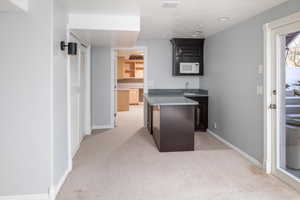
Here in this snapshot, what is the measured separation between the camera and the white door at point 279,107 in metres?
2.92

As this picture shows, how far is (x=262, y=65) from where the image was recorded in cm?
326

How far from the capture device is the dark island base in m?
4.02

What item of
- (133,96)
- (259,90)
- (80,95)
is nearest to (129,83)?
(133,96)

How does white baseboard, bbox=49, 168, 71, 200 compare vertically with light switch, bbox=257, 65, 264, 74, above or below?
below

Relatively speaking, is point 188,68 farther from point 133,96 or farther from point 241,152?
point 133,96

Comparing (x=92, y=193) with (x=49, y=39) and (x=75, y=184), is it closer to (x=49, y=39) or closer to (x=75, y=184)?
(x=75, y=184)

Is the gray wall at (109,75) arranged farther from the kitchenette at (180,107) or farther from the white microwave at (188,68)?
the white microwave at (188,68)

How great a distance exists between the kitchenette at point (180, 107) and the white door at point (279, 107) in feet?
4.24

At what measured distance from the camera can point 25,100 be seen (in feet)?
7.72

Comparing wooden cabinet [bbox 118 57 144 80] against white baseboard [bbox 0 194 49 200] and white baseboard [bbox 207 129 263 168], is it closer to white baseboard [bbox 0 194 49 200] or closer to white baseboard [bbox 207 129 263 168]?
white baseboard [bbox 207 129 263 168]

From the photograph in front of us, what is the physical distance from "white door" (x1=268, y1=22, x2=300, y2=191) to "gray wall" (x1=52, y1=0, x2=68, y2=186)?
8.93 ft

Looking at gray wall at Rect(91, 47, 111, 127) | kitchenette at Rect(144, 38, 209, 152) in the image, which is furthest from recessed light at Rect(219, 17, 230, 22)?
gray wall at Rect(91, 47, 111, 127)

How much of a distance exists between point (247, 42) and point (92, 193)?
3.18m

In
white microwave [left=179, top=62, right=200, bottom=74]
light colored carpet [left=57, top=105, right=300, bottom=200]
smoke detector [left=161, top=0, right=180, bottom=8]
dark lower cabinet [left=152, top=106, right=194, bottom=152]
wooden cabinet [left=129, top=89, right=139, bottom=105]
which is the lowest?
light colored carpet [left=57, top=105, right=300, bottom=200]
